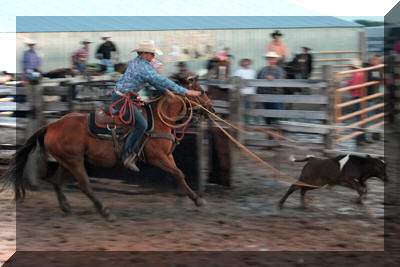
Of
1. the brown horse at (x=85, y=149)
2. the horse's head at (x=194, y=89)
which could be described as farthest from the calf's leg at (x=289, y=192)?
the horse's head at (x=194, y=89)

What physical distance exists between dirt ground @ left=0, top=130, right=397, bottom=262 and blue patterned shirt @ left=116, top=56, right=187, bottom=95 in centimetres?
159

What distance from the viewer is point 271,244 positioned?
6.40 m

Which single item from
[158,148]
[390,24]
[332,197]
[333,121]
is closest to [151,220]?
[158,148]

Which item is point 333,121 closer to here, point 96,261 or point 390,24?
point 96,261

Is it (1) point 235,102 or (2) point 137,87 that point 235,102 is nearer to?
(1) point 235,102

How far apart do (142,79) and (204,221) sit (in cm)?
185

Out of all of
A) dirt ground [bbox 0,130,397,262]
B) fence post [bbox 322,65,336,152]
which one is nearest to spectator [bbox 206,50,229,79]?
fence post [bbox 322,65,336,152]

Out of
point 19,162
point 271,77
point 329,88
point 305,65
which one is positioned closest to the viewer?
point 19,162

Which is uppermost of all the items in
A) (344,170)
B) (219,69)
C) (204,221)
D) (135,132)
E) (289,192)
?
(219,69)

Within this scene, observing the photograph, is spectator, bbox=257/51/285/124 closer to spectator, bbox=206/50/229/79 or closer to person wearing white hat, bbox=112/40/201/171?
spectator, bbox=206/50/229/79

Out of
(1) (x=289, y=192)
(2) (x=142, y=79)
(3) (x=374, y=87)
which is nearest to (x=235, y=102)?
(1) (x=289, y=192)

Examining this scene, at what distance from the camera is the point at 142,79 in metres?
7.30

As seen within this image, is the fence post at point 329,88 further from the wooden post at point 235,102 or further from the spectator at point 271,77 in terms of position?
A: the wooden post at point 235,102

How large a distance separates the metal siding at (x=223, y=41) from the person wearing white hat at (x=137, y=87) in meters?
9.58
